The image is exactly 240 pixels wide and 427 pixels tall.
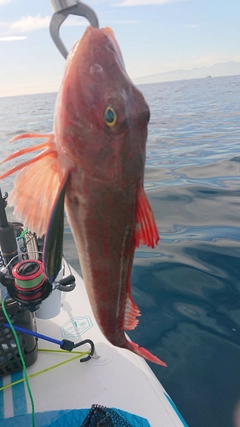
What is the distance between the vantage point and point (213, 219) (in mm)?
7805

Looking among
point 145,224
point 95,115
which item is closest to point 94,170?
point 95,115

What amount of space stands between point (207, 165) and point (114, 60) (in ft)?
35.2

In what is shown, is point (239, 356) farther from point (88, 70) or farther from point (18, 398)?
point (88, 70)


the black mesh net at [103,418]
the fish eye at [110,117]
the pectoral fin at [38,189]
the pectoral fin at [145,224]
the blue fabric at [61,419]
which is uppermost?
the fish eye at [110,117]

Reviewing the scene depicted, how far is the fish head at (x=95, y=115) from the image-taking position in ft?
4.91

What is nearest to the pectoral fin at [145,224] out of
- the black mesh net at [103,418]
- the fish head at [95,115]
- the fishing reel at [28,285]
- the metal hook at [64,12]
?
the fish head at [95,115]

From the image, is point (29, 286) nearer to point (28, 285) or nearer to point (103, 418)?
point (28, 285)

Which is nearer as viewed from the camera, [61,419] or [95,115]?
[95,115]

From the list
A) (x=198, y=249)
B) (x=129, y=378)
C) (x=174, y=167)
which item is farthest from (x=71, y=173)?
(x=174, y=167)

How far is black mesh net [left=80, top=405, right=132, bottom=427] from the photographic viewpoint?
112 inches

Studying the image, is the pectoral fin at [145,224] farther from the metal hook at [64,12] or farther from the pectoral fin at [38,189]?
the metal hook at [64,12]

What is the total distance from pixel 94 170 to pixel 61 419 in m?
2.55

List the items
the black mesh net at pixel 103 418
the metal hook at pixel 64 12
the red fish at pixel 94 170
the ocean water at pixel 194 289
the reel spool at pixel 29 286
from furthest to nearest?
the ocean water at pixel 194 289
the reel spool at pixel 29 286
the black mesh net at pixel 103 418
the red fish at pixel 94 170
the metal hook at pixel 64 12

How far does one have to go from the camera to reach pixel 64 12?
4.56 ft
